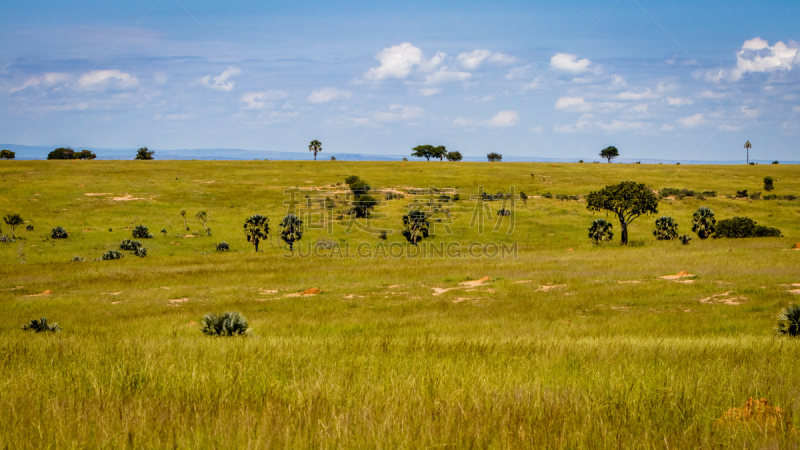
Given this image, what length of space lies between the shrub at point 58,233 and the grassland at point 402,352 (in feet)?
16.8

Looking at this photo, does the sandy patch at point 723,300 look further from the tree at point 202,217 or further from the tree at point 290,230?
the tree at point 202,217

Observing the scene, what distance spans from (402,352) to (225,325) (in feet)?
21.3

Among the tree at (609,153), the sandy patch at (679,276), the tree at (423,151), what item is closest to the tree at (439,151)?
the tree at (423,151)

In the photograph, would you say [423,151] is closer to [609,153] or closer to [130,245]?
[609,153]

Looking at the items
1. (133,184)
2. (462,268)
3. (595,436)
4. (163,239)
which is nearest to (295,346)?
(595,436)

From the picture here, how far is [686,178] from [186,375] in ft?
399

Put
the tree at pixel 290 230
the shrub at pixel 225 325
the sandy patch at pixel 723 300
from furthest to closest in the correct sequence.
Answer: the tree at pixel 290 230, the sandy patch at pixel 723 300, the shrub at pixel 225 325

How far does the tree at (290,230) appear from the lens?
→ 186ft

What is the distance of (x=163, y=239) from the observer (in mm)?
61156

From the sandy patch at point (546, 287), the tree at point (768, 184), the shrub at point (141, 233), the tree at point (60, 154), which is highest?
the tree at point (60, 154)

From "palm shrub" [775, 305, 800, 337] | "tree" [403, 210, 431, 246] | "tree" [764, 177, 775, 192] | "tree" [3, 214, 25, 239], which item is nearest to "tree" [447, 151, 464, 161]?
"tree" [764, 177, 775, 192]

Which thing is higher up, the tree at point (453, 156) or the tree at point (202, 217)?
the tree at point (453, 156)

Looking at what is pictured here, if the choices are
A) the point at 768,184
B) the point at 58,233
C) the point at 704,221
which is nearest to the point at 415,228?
the point at 704,221

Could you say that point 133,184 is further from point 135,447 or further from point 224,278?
point 135,447
